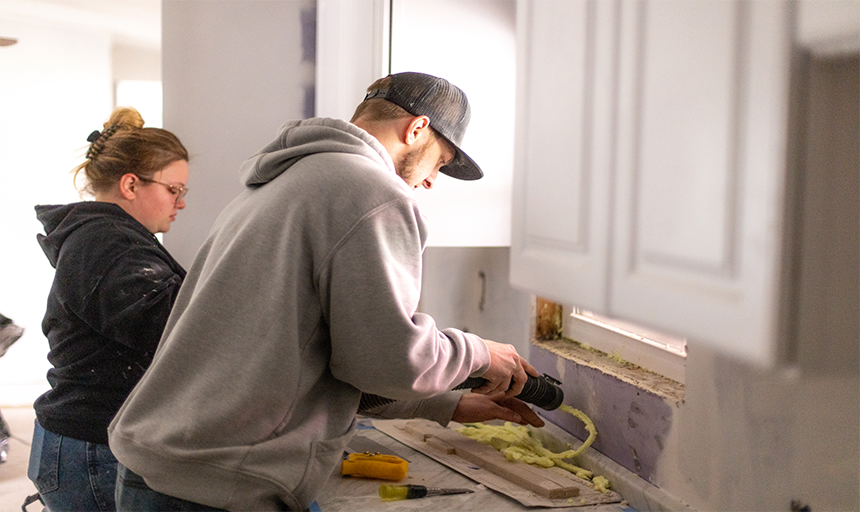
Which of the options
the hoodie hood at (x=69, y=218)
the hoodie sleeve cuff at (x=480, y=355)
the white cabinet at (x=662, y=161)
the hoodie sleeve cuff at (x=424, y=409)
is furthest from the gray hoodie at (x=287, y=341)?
the hoodie hood at (x=69, y=218)

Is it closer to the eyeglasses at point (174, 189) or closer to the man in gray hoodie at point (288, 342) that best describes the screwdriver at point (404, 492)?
the man in gray hoodie at point (288, 342)

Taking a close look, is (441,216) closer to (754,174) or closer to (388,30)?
(388,30)

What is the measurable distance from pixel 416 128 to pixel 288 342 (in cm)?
53

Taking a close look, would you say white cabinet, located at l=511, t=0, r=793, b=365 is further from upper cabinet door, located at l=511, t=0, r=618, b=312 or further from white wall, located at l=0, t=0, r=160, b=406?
white wall, located at l=0, t=0, r=160, b=406

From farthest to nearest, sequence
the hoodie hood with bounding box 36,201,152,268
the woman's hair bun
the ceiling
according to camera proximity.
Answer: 1. the ceiling
2. the woman's hair bun
3. the hoodie hood with bounding box 36,201,152,268

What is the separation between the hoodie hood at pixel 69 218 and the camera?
158 centimetres

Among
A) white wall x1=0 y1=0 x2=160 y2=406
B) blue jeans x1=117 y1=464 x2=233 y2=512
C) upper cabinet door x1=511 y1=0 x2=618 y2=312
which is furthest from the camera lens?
white wall x1=0 y1=0 x2=160 y2=406

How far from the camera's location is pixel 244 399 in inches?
39.3

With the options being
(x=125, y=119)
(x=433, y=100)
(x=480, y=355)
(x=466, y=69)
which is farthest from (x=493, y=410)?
(x=125, y=119)

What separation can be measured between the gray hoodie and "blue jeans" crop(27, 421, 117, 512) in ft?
1.64

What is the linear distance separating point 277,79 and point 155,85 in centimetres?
261

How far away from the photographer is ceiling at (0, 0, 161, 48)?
4.08 m

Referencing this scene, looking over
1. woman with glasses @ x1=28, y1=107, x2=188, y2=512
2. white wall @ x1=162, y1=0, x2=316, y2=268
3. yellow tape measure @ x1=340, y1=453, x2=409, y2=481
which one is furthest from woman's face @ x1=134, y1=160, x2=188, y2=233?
yellow tape measure @ x1=340, y1=453, x2=409, y2=481

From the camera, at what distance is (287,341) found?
3.32ft
